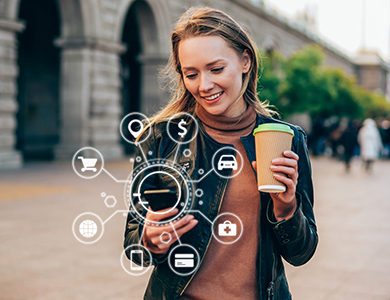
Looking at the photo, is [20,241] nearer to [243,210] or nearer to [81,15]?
[243,210]

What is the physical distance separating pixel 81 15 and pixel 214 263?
14.2m

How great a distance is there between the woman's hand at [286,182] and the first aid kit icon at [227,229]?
0.44 feet

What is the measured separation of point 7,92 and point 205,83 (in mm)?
11949

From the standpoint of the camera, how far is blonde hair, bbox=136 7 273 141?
1498 millimetres

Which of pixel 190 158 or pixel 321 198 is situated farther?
pixel 321 198

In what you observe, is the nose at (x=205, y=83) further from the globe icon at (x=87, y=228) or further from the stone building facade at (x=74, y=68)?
the stone building facade at (x=74, y=68)

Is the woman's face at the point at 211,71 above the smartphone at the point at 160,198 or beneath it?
above

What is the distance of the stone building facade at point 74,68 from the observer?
1248 centimetres

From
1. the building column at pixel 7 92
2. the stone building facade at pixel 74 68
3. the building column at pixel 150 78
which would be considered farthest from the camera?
the building column at pixel 150 78

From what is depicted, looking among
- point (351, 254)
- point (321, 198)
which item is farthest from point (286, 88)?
point (351, 254)

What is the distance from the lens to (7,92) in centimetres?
1235

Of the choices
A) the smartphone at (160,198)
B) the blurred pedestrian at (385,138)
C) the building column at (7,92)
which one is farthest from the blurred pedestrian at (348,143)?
the smartphone at (160,198)

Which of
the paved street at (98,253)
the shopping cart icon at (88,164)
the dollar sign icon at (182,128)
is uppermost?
the dollar sign icon at (182,128)

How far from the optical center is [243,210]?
59.9 inches
